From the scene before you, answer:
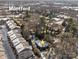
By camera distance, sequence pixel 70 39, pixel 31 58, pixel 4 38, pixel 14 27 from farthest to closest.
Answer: pixel 14 27, pixel 4 38, pixel 70 39, pixel 31 58

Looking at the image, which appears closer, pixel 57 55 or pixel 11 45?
pixel 57 55

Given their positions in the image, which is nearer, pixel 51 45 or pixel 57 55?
pixel 57 55

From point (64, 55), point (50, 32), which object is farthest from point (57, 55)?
point (50, 32)

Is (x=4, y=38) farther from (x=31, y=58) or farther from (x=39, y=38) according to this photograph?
(x=31, y=58)

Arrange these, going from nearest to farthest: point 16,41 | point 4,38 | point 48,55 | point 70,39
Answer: point 48,55 → point 16,41 → point 70,39 → point 4,38

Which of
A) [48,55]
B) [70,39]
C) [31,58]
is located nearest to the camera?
[31,58]

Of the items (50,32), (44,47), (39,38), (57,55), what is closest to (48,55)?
(57,55)

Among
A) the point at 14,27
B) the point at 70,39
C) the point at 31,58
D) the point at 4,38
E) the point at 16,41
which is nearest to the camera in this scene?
the point at 31,58

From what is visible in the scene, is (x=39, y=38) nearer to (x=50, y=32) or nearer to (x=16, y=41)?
(x=50, y=32)

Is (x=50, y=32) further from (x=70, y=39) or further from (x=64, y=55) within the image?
(x=64, y=55)
